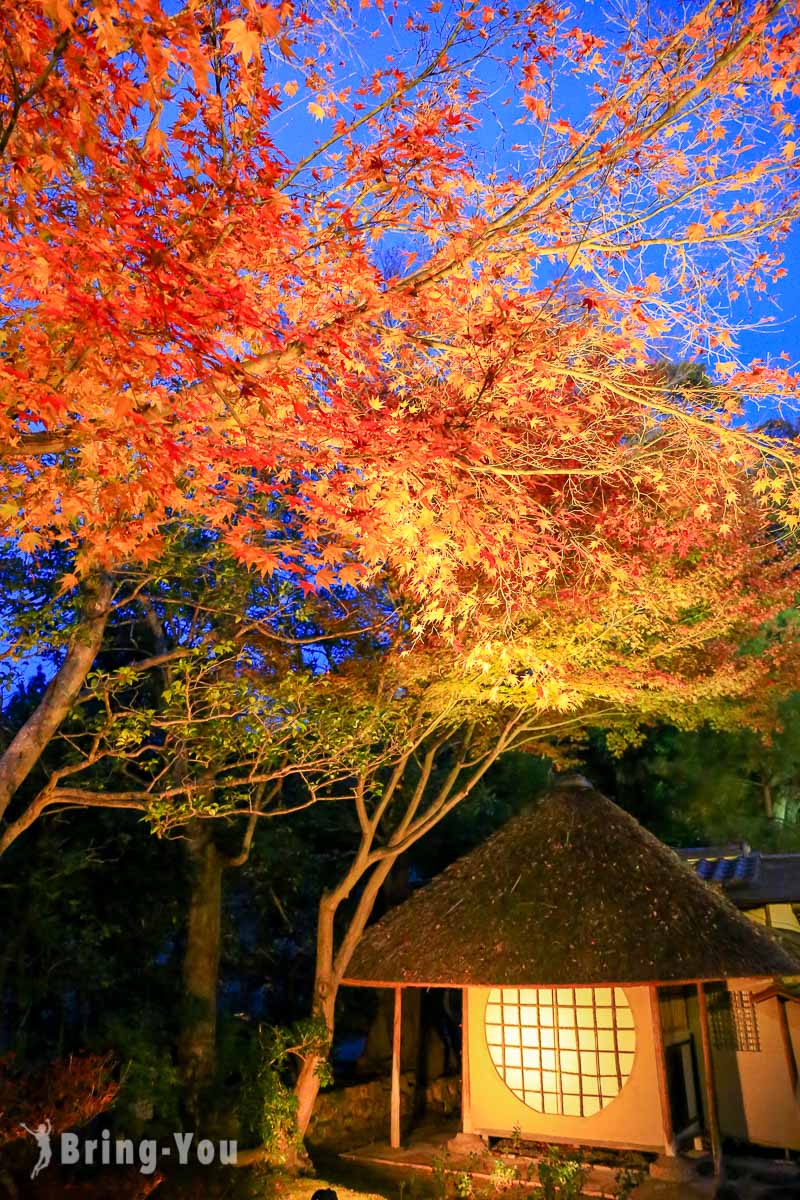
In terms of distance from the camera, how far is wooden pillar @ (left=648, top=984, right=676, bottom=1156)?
29.5ft

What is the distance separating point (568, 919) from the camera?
9.40 meters

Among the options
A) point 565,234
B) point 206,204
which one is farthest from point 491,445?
point 206,204

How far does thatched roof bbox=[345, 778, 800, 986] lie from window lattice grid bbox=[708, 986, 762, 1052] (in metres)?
0.96

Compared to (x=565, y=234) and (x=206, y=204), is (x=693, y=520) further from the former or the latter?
(x=206, y=204)

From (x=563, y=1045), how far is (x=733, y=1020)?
2.00 m

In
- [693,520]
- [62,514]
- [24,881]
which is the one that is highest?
[693,520]

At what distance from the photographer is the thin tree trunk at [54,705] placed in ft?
18.6

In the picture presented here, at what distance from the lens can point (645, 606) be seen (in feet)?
28.0

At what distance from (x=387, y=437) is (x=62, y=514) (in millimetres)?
1628

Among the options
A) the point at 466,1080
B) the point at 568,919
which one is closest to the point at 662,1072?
the point at 568,919

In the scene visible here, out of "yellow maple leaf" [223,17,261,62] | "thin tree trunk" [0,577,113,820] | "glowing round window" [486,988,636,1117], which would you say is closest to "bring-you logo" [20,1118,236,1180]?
"thin tree trunk" [0,577,113,820]

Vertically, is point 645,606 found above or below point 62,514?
above

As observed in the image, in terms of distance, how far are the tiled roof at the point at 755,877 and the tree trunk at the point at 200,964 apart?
5842mm

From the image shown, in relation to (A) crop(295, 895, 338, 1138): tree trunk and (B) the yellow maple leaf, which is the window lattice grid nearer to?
(A) crop(295, 895, 338, 1138): tree trunk
